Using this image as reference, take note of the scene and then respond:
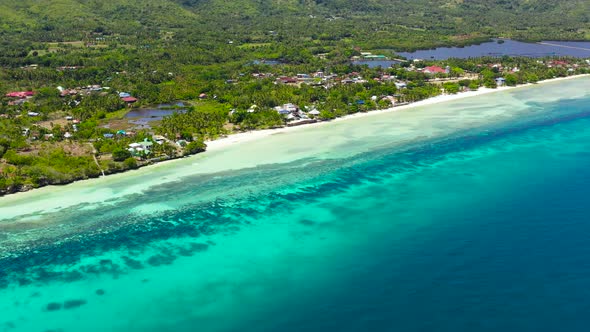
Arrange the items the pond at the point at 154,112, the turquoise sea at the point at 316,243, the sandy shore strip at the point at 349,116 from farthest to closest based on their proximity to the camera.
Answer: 1. the pond at the point at 154,112
2. the sandy shore strip at the point at 349,116
3. the turquoise sea at the point at 316,243

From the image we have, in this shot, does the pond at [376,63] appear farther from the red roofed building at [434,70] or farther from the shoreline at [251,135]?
the shoreline at [251,135]

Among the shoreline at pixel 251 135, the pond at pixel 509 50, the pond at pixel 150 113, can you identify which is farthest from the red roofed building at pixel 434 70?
the pond at pixel 150 113

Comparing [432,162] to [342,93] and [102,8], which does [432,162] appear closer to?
[342,93]

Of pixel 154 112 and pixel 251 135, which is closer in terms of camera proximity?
pixel 251 135

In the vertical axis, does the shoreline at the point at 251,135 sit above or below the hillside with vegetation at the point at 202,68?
below

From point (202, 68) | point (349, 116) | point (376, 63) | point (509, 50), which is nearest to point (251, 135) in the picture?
point (349, 116)

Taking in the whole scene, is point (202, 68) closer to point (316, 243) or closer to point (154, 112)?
point (154, 112)

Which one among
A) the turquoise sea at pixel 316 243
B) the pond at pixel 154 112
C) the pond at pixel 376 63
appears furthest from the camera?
the pond at pixel 376 63
